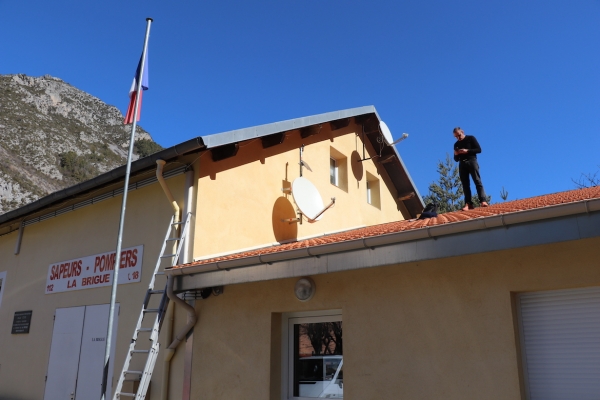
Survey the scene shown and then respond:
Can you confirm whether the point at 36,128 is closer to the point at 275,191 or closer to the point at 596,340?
the point at 275,191

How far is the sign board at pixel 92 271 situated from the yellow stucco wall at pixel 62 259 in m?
0.11

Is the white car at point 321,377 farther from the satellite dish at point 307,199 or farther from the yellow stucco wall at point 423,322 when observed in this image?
the satellite dish at point 307,199

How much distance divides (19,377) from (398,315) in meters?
9.07

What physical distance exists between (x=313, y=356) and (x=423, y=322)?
198 centimetres

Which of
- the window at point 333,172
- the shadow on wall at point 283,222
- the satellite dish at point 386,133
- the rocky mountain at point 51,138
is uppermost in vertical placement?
the rocky mountain at point 51,138

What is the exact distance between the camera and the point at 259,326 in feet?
23.8

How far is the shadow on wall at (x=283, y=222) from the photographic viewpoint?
10.3m

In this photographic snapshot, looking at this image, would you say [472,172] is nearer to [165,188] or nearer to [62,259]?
[165,188]

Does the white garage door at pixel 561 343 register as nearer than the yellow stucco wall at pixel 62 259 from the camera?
Yes

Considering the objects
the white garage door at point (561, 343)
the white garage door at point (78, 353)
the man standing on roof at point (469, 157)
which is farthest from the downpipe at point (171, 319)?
the white garage door at point (561, 343)

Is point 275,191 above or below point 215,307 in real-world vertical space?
above

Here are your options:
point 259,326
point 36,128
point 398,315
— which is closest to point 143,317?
point 259,326

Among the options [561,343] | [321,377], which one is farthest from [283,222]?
[561,343]

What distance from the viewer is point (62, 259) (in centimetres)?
1106
